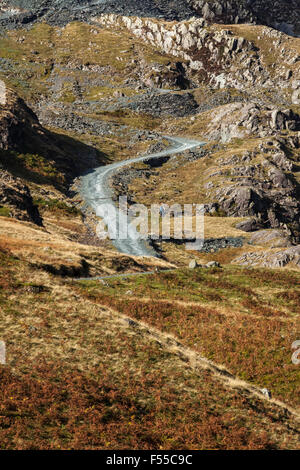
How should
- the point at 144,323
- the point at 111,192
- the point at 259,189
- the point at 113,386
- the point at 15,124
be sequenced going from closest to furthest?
the point at 113,386 → the point at 144,323 → the point at 111,192 → the point at 259,189 → the point at 15,124

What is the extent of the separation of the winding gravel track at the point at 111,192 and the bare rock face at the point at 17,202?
1418cm

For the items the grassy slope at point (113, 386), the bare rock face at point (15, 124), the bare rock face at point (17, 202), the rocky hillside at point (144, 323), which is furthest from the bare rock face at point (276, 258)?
the bare rock face at point (15, 124)

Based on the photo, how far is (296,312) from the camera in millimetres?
28859

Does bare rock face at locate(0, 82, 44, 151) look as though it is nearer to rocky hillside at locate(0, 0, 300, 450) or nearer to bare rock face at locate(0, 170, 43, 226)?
rocky hillside at locate(0, 0, 300, 450)

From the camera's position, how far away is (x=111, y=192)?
3396 inches

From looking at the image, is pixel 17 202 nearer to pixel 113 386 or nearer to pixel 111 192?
pixel 111 192

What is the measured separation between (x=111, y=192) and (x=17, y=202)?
32.4 meters

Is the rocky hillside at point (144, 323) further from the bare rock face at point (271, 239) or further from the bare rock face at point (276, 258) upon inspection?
the bare rock face at point (271, 239)

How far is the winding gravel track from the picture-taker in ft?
192

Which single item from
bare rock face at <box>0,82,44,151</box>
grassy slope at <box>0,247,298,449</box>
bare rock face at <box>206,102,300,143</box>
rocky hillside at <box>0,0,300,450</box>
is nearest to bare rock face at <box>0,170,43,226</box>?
rocky hillside at <box>0,0,300,450</box>

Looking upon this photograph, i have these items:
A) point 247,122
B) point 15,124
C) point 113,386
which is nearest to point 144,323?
point 113,386

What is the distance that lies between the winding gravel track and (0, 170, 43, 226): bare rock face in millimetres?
14184

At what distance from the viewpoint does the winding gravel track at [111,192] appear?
2302 inches
